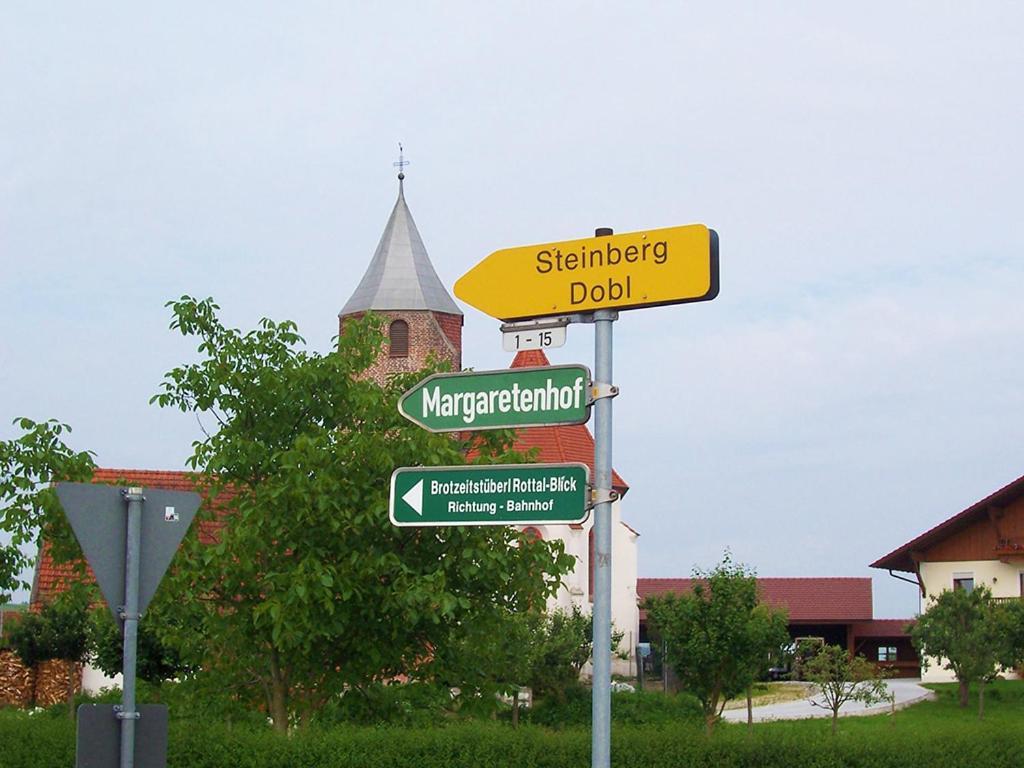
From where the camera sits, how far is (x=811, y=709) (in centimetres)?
3912

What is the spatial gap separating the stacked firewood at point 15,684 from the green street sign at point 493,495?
3561 cm

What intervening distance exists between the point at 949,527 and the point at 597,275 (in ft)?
140

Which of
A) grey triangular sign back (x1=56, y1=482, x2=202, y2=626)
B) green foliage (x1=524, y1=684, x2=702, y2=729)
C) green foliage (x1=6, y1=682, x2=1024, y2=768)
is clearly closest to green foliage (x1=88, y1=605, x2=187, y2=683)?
green foliage (x1=524, y1=684, x2=702, y2=729)

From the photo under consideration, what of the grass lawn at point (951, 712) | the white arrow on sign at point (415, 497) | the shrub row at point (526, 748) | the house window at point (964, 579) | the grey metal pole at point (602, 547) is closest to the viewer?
the grey metal pole at point (602, 547)

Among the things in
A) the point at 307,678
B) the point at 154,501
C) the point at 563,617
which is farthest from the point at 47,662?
the point at 154,501

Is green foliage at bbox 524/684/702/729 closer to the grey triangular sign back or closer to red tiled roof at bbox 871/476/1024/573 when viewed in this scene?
red tiled roof at bbox 871/476/1024/573

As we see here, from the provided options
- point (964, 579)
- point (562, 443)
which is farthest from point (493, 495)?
point (562, 443)

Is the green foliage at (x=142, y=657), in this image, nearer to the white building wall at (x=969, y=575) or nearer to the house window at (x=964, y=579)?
the white building wall at (x=969, y=575)

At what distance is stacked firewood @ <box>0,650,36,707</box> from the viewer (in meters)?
40.0

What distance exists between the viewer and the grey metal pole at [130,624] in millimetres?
6977

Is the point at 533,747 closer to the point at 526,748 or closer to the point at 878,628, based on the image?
the point at 526,748

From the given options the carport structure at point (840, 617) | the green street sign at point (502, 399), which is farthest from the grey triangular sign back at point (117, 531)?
the carport structure at point (840, 617)

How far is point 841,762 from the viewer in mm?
12938

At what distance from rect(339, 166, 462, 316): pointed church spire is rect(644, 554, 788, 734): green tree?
33695mm
